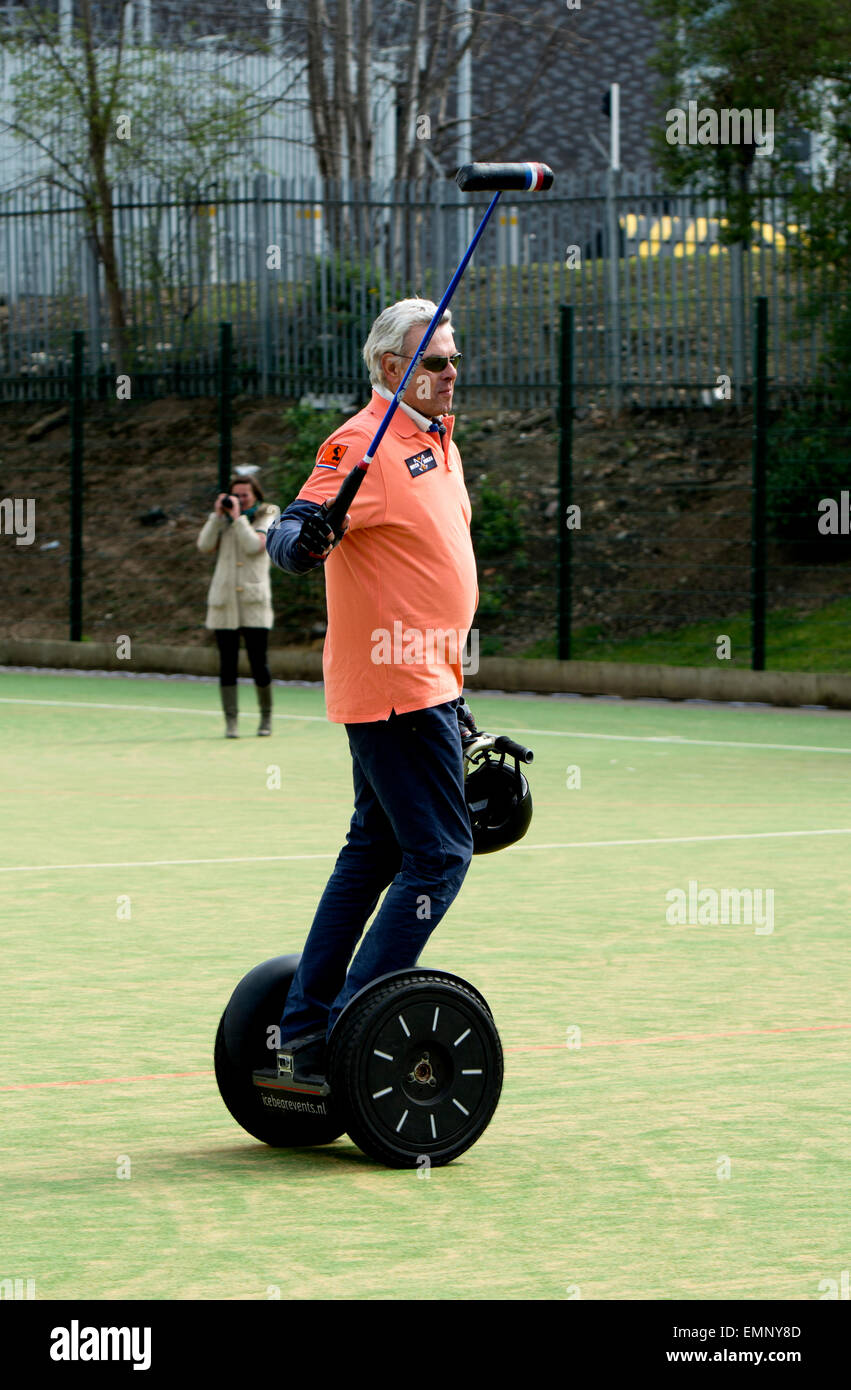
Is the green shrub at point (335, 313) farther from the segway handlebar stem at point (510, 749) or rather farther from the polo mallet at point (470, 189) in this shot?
the polo mallet at point (470, 189)

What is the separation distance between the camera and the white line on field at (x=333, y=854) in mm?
11961

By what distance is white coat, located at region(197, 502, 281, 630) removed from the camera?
18.5 meters

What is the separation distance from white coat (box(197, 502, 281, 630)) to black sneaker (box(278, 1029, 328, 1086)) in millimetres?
12124

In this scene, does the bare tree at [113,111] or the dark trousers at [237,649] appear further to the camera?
the bare tree at [113,111]

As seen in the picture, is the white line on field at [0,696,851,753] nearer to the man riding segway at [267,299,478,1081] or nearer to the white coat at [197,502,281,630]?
the white coat at [197,502,281,630]

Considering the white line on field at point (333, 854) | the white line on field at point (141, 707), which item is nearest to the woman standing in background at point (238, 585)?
the white line on field at point (141, 707)

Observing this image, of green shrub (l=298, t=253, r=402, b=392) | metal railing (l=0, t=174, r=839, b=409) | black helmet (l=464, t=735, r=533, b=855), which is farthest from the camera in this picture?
green shrub (l=298, t=253, r=402, b=392)

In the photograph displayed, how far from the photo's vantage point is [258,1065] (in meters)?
6.57

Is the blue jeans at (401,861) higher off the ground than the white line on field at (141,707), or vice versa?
the blue jeans at (401,861)

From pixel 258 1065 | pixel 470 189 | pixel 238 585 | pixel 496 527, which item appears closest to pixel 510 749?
pixel 258 1065

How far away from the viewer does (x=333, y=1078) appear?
6176 millimetres

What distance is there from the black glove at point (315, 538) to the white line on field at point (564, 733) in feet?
37.4

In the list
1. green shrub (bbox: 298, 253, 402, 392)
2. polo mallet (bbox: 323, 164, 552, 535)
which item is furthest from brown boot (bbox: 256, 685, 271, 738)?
polo mallet (bbox: 323, 164, 552, 535)
